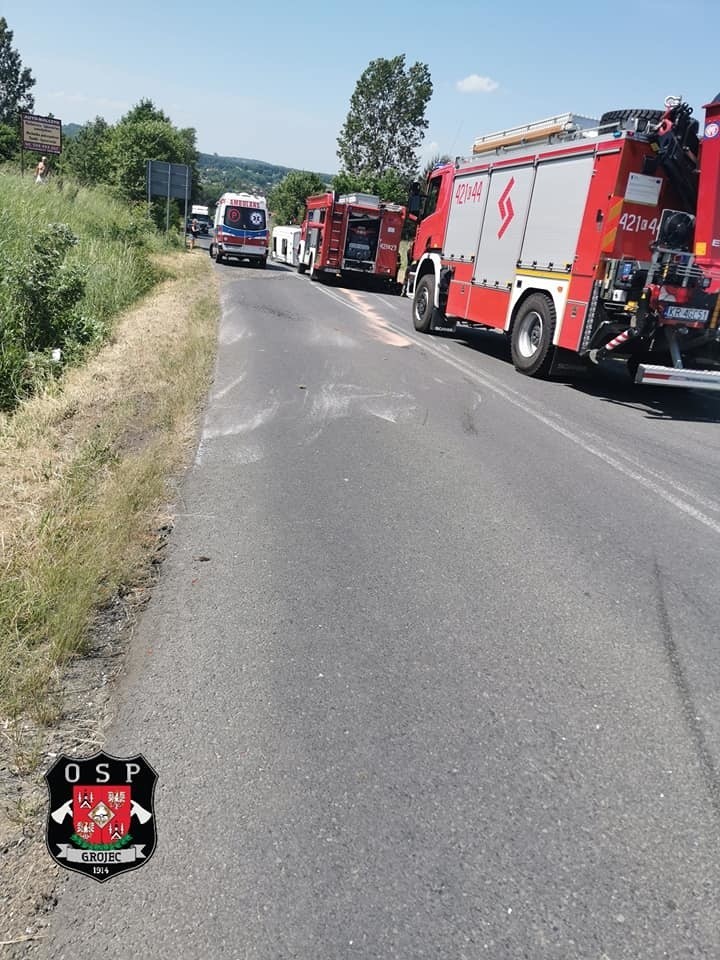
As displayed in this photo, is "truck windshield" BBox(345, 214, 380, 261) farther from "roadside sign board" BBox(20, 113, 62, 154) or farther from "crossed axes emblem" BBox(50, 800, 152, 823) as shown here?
"crossed axes emblem" BBox(50, 800, 152, 823)

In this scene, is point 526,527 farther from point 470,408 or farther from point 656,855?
point 470,408

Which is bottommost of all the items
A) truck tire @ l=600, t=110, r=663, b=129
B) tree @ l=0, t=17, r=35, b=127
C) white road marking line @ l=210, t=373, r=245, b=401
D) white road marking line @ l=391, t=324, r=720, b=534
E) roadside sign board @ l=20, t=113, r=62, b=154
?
white road marking line @ l=210, t=373, r=245, b=401

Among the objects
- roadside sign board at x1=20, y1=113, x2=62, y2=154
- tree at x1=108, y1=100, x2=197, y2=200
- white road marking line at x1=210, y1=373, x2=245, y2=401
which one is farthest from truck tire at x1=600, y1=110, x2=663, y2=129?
tree at x1=108, y1=100, x2=197, y2=200

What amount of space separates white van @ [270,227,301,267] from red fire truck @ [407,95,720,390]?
2360 centimetres

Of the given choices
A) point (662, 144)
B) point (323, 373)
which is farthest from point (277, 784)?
point (662, 144)

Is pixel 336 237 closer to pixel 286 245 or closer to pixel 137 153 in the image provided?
pixel 286 245

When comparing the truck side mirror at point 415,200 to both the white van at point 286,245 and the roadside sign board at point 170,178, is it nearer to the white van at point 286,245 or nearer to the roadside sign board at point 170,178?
the roadside sign board at point 170,178

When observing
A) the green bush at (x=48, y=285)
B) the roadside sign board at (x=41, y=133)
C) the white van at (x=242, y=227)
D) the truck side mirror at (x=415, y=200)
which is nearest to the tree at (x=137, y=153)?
the roadside sign board at (x=41, y=133)

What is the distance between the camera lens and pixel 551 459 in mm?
6699

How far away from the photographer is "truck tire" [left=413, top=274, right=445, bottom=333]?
47.5 ft

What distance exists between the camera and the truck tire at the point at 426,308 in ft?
47.5

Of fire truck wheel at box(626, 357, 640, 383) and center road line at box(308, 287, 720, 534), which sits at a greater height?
fire truck wheel at box(626, 357, 640, 383)

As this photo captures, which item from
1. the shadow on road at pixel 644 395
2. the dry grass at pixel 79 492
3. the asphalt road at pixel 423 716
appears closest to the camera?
the asphalt road at pixel 423 716

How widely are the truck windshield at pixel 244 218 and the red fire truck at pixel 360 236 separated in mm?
5009
